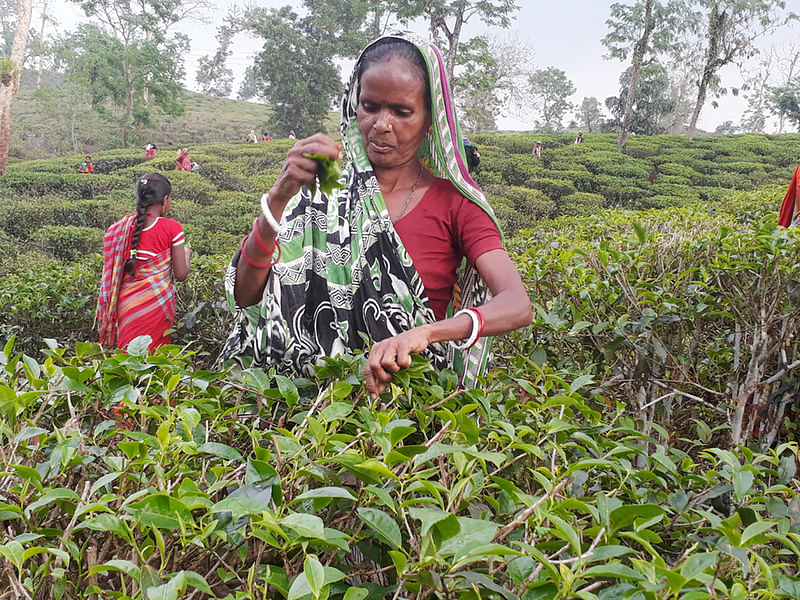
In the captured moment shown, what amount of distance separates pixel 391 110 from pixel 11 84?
589 inches

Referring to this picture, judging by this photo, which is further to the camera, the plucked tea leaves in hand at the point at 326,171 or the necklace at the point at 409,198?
the necklace at the point at 409,198

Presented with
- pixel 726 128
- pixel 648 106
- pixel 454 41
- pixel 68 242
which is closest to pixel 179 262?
pixel 68 242

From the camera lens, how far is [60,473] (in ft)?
2.65

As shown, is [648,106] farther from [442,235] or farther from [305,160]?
[305,160]

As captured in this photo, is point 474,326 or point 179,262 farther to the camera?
point 179,262

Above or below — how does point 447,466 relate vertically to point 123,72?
below

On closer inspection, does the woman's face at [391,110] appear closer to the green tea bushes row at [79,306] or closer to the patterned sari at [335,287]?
the patterned sari at [335,287]

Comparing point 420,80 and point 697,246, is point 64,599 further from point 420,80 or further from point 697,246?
point 697,246

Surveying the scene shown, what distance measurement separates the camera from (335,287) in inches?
56.5

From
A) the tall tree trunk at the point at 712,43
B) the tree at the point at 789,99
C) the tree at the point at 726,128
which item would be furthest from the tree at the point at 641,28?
the tree at the point at 726,128

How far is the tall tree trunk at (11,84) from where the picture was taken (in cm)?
1290

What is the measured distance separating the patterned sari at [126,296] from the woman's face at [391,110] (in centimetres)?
213

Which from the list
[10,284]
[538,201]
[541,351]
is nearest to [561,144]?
[538,201]

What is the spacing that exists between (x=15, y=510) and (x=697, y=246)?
235cm
